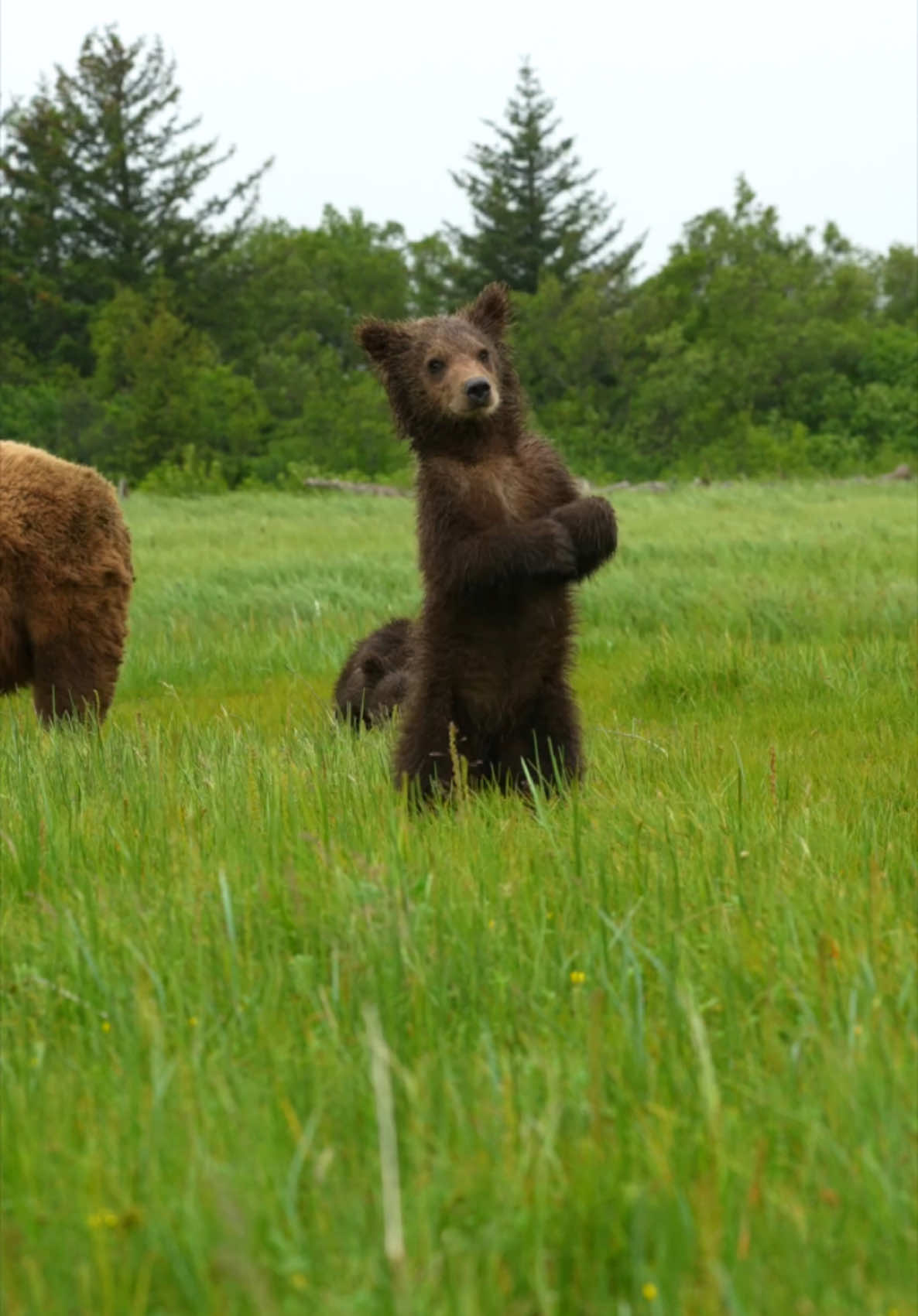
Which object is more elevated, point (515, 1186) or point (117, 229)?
point (117, 229)

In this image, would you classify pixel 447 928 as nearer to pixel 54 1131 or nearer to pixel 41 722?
pixel 54 1131

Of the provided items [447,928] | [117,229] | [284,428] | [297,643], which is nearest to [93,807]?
[447,928]

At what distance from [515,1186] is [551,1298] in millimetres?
191

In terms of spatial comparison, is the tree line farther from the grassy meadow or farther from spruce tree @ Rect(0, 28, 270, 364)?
the grassy meadow

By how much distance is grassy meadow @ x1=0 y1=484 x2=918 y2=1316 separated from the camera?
161cm

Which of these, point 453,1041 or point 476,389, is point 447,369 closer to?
point 476,389

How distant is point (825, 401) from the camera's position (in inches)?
1839

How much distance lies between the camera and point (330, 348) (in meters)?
48.4

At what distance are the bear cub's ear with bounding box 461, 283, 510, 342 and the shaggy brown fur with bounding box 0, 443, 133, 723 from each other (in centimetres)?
243

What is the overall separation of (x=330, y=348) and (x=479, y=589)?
4530 centimetres

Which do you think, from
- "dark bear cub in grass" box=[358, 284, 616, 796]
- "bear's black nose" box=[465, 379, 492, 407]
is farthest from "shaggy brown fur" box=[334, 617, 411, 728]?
"bear's black nose" box=[465, 379, 492, 407]

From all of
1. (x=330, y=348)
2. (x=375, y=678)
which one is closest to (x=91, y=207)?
(x=330, y=348)

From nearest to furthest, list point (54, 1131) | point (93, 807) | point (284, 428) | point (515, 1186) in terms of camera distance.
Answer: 1. point (515, 1186)
2. point (54, 1131)
3. point (93, 807)
4. point (284, 428)

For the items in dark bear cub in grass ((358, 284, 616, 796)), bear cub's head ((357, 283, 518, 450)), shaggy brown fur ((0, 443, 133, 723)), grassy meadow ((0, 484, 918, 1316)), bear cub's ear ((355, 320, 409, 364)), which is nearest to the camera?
grassy meadow ((0, 484, 918, 1316))
